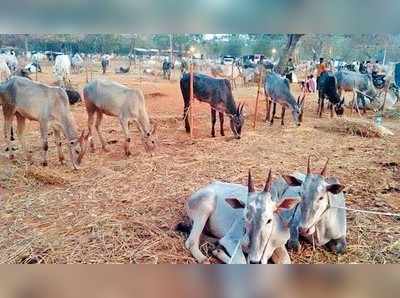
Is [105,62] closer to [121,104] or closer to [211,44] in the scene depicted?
[121,104]

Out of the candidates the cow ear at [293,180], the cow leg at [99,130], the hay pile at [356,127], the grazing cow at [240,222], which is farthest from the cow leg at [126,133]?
the hay pile at [356,127]

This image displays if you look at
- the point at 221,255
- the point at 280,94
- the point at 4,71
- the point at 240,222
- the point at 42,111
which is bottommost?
the point at 221,255

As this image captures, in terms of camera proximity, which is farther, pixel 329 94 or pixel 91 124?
pixel 329 94

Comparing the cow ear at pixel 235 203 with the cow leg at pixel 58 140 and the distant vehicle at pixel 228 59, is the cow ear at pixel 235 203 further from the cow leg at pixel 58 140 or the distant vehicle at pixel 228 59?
the cow leg at pixel 58 140

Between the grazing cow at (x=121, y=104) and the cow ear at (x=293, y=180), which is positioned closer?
the cow ear at (x=293, y=180)

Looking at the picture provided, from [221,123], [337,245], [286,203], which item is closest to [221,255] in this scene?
[286,203]

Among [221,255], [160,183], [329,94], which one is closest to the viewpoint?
[221,255]
